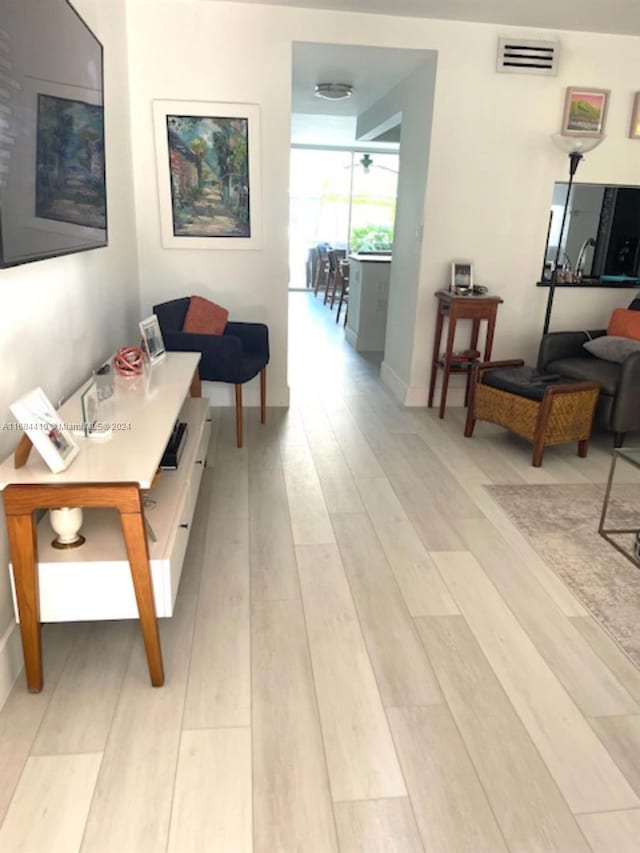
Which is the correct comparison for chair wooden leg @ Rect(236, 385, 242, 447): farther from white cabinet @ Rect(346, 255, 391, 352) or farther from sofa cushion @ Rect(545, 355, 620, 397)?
white cabinet @ Rect(346, 255, 391, 352)

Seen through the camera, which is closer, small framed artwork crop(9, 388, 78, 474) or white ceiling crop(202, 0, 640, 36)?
small framed artwork crop(9, 388, 78, 474)

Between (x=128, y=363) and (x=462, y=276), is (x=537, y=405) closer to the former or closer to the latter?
(x=462, y=276)

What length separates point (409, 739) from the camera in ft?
5.17

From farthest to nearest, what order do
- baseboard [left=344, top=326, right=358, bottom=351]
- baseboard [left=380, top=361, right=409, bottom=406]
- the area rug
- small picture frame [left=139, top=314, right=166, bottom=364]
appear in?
baseboard [left=344, top=326, right=358, bottom=351], baseboard [left=380, top=361, right=409, bottom=406], small picture frame [left=139, top=314, right=166, bottom=364], the area rug

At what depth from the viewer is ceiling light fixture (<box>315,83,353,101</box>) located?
461cm

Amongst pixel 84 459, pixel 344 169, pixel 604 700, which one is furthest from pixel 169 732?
pixel 344 169

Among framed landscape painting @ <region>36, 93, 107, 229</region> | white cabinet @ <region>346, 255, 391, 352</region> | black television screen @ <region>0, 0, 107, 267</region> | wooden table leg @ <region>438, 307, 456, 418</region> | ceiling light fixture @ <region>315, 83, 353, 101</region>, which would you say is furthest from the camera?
white cabinet @ <region>346, 255, 391, 352</region>

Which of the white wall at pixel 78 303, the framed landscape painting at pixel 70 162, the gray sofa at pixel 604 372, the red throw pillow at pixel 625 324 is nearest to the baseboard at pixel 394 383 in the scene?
the gray sofa at pixel 604 372

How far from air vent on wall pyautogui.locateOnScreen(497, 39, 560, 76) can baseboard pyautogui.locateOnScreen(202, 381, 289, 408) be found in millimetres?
2543

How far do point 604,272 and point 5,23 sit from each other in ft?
Result: 13.7

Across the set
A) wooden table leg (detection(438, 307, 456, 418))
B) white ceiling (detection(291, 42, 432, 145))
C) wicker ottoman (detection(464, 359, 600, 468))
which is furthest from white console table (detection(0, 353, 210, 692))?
white ceiling (detection(291, 42, 432, 145))

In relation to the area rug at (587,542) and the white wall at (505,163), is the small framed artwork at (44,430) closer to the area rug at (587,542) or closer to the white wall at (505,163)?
the area rug at (587,542)

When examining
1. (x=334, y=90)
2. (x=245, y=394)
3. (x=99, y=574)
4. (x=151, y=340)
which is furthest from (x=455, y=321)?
(x=99, y=574)

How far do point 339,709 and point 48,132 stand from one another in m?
1.92
